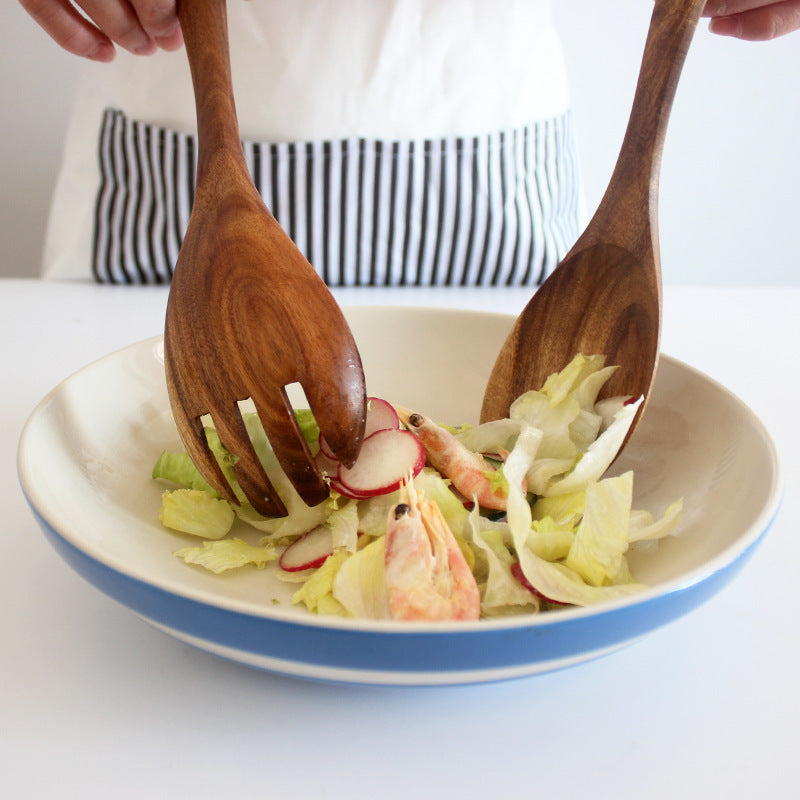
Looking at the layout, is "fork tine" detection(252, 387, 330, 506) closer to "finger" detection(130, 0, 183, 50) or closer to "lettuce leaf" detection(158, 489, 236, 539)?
"lettuce leaf" detection(158, 489, 236, 539)

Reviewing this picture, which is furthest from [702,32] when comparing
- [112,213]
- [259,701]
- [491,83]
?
[259,701]

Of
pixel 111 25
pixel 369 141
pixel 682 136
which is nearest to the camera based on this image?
pixel 111 25

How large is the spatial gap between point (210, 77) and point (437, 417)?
1.41 feet

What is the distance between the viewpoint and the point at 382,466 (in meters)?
0.71

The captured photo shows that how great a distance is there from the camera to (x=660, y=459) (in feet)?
2.65

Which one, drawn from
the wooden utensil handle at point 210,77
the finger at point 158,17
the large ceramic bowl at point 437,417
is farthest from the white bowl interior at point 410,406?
the finger at point 158,17

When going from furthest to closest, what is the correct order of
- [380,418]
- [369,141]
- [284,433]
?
[369,141]
[380,418]
[284,433]

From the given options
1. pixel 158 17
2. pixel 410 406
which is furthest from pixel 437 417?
pixel 158 17

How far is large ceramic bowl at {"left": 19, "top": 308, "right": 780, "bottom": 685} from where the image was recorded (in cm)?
44

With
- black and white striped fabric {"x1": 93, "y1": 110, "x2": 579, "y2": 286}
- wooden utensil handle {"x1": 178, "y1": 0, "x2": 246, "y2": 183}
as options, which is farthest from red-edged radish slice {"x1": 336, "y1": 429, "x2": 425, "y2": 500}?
black and white striped fabric {"x1": 93, "y1": 110, "x2": 579, "y2": 286}

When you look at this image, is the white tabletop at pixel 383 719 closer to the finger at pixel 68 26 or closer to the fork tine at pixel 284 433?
the fork tine at pixel 284 433

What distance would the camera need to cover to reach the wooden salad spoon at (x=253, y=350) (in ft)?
2.20

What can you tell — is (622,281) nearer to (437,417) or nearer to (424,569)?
(437,417)

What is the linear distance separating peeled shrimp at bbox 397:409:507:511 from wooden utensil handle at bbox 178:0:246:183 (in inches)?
11.6
